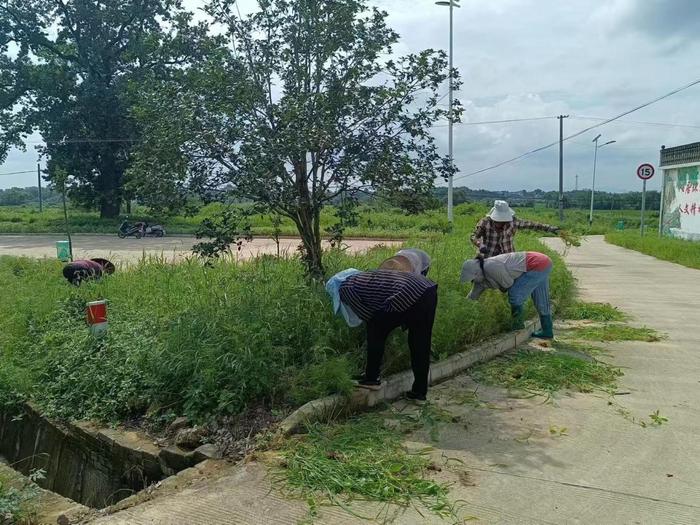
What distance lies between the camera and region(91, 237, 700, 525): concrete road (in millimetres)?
3043

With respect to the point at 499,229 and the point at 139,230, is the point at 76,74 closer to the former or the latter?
the point at 139,230

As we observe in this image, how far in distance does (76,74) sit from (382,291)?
35341 mm

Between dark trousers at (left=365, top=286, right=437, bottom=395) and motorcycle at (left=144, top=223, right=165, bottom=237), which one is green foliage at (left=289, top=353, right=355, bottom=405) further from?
motorcycle at (left=144, top=223, right=165, bottom=237)

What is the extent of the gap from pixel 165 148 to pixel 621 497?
14.8 feet

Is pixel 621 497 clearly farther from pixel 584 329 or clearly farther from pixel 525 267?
pixel 584 329

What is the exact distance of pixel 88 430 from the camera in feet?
14.8

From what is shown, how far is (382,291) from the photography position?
4.36m

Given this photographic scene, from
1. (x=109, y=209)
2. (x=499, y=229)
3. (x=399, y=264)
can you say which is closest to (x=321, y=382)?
(x=399, y=264)

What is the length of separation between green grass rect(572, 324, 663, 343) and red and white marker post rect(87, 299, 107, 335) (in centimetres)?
539

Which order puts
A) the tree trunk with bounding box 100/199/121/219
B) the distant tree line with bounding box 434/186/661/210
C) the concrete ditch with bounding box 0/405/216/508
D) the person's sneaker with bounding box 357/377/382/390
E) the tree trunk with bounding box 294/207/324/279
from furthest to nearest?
the distant tree line with bounding box 434/186/661/210
the tree trunk with bounding box 100/199/121/219
the tree trunk with bounding box 294/207/324/279
the person's sneaker with bounding box 357/377/382/390
the concrete ditch with bounding box 0/405/216/508

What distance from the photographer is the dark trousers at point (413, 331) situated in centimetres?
440

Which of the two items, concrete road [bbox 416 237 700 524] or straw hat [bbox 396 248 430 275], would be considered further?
straw hat [bbox 396 248 430 275]

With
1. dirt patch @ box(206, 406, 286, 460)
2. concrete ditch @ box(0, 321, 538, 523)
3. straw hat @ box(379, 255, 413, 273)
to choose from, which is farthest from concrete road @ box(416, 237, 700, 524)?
dirt patch @ box(206, 406, 286, 460)

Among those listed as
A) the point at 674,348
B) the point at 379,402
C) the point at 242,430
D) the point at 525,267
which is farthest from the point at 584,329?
the point at 242,430
